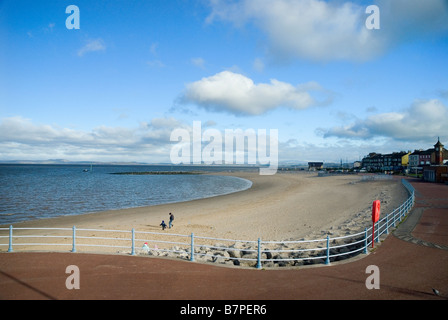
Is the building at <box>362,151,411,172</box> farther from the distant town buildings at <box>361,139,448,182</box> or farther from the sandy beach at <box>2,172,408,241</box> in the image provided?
the sandy beach at <box>2,172,408,241</box>

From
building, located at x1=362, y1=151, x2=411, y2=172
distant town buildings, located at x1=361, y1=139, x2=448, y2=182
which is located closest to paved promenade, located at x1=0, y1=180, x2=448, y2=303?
distant town buildings, located at x1=361, y1=139, x2=448, y2=182

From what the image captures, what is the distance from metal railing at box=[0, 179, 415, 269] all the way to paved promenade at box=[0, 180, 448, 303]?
56 centimetres

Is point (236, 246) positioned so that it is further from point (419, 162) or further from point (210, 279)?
point (419, 162)

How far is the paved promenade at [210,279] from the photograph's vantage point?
6.72 m

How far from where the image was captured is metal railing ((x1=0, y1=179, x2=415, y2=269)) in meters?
9.51

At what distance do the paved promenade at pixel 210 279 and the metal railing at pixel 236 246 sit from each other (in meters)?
0.56

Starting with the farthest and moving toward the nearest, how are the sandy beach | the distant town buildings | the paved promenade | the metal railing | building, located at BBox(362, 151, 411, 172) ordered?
building, located at BBox(362, 151, 411, 172) → the distant town buildings → the sandy beach → the metal railing → the paved promenade

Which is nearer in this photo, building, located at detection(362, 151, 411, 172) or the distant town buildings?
the distant town buildings

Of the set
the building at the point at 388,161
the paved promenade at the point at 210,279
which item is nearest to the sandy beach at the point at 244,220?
the paved promenade at the point at 210,279

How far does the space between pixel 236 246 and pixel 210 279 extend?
689 centimetres

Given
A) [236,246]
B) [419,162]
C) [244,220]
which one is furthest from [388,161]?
[236,246]

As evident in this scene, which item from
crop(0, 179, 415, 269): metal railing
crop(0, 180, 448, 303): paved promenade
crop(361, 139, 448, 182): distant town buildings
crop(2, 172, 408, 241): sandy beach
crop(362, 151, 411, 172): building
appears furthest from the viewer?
crop(362, 151, 411, 172): building
